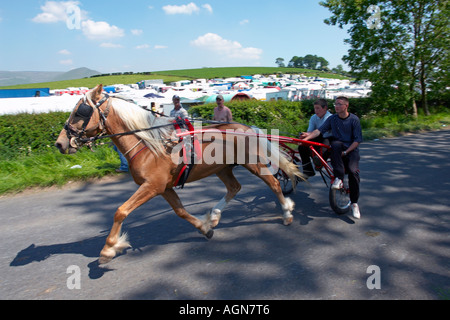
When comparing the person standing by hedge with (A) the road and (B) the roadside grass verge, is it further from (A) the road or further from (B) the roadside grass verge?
(B) the roadside grass verge

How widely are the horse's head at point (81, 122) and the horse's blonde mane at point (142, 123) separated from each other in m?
0.22

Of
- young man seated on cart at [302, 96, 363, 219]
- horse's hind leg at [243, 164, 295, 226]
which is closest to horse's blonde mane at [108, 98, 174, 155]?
horse's hind leg at [243, 164, 295, 226]

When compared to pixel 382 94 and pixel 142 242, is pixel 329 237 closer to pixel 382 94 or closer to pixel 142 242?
pixel 142 242

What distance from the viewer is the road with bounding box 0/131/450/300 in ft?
10.2

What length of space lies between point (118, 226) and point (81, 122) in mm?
1273

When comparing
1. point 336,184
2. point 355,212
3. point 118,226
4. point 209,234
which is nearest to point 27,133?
point 118,226

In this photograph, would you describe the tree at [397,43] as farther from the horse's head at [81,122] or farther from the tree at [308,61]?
the tree at [308,61]

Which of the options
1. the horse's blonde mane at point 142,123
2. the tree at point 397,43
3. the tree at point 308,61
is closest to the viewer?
the horse's blonde mane at point 142,123

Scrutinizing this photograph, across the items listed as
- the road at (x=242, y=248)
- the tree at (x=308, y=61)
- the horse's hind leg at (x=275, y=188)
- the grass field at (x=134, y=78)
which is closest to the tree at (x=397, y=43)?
the road at (x=242, y=248)

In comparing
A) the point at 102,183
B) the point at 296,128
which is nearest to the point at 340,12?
the point at 296,128

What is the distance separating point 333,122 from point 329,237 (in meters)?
1.78

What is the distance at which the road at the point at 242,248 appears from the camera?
3.10 meters
